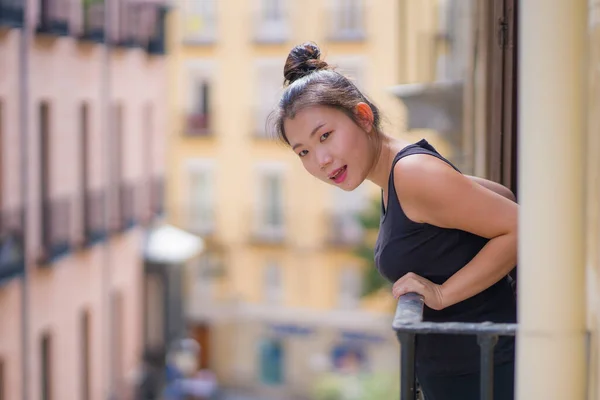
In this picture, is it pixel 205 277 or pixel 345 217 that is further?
pixel 205 277

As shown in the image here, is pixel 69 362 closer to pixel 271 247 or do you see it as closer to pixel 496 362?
pixel 271 247

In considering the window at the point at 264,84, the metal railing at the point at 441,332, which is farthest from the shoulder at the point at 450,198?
the window at the point at 264,84

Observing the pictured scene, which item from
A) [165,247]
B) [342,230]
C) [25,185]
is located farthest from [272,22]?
[25,185]

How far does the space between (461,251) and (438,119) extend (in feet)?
14.3

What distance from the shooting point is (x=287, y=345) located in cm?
2278

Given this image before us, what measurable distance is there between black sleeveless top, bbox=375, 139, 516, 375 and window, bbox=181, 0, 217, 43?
21.4 meters

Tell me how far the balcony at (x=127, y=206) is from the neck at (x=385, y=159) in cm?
1319

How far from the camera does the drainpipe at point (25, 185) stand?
11.5m

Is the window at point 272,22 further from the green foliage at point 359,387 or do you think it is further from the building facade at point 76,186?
the green foliage at point 359,387

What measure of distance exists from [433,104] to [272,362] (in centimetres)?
1711

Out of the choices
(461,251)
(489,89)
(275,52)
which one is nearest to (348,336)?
(275,52)

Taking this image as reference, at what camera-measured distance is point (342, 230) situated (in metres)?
22.2

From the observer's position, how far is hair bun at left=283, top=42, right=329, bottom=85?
231 cm

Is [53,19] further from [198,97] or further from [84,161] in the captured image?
[198,97]
